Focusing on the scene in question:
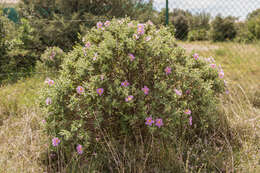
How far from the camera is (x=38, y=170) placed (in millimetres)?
1809

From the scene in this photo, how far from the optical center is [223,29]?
1265cm

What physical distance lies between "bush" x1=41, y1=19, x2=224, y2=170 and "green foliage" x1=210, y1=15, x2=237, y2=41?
11.2 meters

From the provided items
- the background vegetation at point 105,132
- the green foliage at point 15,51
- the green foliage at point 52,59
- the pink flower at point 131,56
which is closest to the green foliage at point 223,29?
the background vegetation at point 105,132

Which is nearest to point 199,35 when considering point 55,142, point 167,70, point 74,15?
point 74,15

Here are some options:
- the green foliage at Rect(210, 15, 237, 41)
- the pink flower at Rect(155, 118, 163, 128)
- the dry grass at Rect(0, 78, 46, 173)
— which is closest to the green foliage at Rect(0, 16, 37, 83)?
the dry grass at Rect(0, 78, 46, 173)

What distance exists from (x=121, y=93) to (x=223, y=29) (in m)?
12.7

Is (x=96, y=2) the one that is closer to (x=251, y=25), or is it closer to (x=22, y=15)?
(x=22, y=15)

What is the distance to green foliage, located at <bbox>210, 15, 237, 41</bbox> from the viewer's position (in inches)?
473

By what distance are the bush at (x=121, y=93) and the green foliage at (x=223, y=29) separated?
1115 centimetres

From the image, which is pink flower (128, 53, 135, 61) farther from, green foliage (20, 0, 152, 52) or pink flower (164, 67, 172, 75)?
green foliage (20, 0, 152, 52)

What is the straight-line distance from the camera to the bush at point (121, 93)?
1.71 metres

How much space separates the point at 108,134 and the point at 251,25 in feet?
36.0

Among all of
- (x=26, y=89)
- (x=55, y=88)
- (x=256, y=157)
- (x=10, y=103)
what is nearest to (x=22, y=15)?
(x=26, y=89)

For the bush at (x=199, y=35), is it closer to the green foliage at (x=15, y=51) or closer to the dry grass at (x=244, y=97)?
the dry grass at (x=244, y=97)
